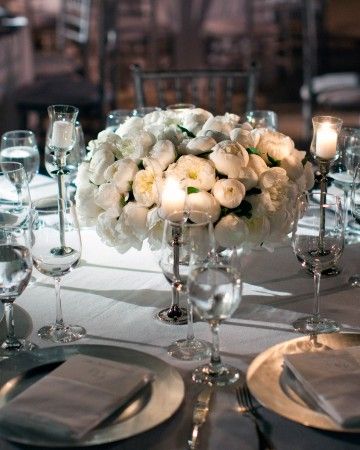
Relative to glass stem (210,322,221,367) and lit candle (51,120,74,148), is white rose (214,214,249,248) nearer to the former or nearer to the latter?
glass stem (210,322,221,367)

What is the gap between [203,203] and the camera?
154 centimetres

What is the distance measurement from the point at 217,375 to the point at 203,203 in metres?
0.34

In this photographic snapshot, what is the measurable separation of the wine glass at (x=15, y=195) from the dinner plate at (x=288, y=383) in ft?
1.96

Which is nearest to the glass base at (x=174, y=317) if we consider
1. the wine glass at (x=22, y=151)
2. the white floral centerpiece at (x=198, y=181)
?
the white floral centerpiece at (x=198, y=181)

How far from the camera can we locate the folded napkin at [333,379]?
1.18m

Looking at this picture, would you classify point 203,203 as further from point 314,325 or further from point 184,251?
point 314,325

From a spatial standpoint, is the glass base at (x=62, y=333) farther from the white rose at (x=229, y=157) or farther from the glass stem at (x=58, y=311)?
the white rose at (x=229, y=157)

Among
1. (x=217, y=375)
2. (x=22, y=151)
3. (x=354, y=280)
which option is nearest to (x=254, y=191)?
(x=354, y=280)

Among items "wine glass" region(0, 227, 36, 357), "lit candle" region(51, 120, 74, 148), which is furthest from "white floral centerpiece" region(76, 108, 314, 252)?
"wine glass" region(0, 227, 36, 357)

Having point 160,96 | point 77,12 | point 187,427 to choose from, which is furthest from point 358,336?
point 77,12

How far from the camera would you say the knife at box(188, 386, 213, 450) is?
3.84ft

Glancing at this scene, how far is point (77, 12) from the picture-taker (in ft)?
19.9

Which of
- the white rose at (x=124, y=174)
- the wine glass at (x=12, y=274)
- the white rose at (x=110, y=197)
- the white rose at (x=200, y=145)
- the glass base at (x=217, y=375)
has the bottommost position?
the glass base at (x=217, y=375)

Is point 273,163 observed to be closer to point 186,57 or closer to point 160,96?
point 160,96
